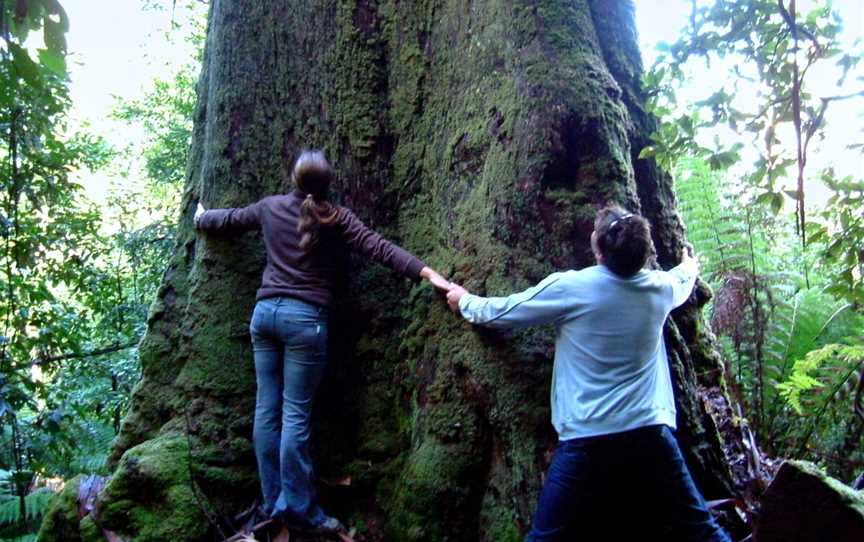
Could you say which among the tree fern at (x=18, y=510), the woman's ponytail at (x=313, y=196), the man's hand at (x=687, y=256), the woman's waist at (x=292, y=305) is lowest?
the tree fern at (x=18, y=510)

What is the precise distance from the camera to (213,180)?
4484 mm

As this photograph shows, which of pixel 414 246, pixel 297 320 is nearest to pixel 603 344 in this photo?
pixel 414 246

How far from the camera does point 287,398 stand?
3.82 metres

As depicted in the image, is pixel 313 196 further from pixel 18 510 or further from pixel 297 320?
pixel 18 510

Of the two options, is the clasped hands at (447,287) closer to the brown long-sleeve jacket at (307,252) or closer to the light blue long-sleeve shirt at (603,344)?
the brown long-sleeve jacket at (307,252)

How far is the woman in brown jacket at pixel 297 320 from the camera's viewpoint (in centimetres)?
376

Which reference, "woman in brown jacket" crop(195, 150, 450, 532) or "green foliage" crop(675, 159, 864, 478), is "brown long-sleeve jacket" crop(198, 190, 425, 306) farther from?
"green foliage" crop(675, 159, 864, 478)

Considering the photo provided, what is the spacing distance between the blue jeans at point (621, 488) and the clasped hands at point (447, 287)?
0.88 meters

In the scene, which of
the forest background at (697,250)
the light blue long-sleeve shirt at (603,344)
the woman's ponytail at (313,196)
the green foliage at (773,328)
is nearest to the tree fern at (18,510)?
the forest background at (697,250)

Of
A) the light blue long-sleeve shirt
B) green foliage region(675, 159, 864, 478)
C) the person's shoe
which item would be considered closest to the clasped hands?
the light blue long-sleeve shirt

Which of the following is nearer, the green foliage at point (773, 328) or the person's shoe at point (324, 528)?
the person's shoe at point (324, 528)

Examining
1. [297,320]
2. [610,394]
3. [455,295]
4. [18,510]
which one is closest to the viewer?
[610,394]

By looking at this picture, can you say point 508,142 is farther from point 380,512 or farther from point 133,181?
point 133,181

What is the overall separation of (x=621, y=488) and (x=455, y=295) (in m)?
1.17
